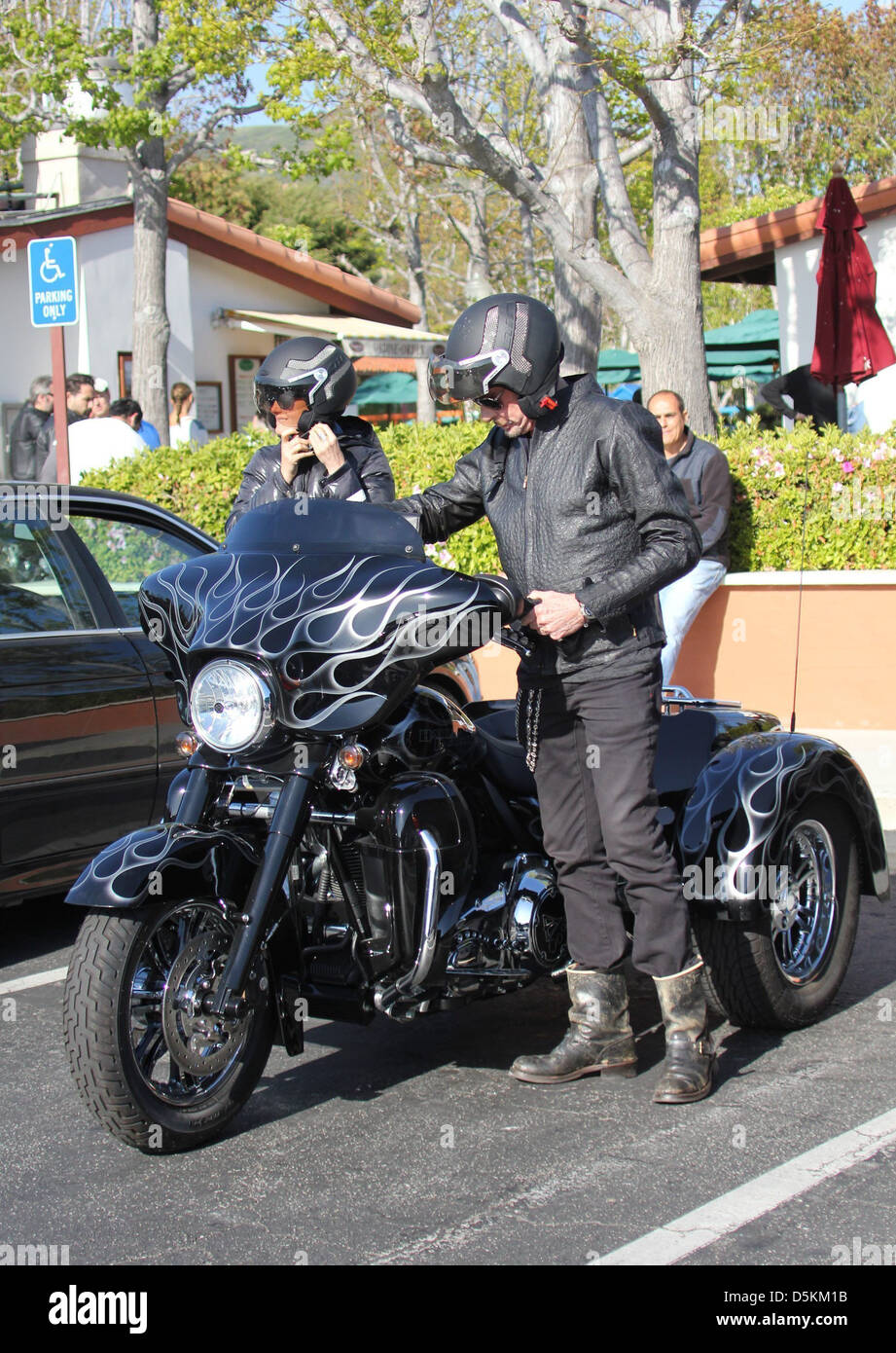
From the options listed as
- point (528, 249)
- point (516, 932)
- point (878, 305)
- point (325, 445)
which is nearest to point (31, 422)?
point (878, 305)

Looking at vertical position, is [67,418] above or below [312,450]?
above

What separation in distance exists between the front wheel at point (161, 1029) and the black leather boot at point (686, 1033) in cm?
105

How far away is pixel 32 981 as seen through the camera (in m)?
5.38

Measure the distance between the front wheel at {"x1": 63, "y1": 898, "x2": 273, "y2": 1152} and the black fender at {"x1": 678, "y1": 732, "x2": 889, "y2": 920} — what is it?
4.32 ft

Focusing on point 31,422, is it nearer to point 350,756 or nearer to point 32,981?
point 32,981

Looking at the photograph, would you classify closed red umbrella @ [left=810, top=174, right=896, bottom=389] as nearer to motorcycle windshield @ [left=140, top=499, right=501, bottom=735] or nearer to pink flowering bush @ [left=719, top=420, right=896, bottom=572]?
pink flowering bush @ [left=719, top=420, right=896, bottom=572]

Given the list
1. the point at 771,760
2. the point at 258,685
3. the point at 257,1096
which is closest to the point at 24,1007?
the point at 257,1096

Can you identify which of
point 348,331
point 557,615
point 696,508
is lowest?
point 557,615

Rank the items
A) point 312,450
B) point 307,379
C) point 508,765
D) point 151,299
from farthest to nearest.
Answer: point 151,299
point 312,450
point 307,379
point 508,765

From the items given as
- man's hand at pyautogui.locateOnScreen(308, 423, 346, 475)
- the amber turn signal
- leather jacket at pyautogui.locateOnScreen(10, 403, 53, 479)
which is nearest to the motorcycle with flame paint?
the amber turn signal

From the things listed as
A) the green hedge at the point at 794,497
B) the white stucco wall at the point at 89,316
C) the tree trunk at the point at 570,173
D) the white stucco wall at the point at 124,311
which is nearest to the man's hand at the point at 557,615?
the green hedge at the point at 794,497

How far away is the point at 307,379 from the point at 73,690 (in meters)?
1.69

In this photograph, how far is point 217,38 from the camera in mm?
14391

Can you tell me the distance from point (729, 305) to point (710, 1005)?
1581 inches
